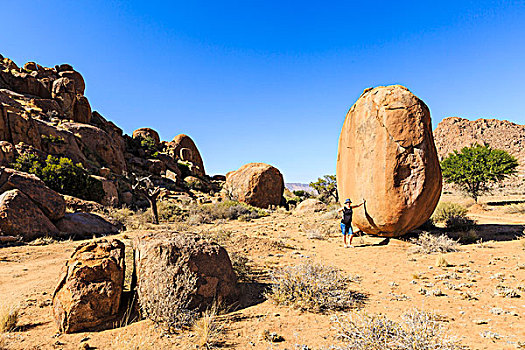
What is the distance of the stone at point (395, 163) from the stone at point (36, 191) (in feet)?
36.2

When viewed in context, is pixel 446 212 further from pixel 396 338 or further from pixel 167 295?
pixel 167 295

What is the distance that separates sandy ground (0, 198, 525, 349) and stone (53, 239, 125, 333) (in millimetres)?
179

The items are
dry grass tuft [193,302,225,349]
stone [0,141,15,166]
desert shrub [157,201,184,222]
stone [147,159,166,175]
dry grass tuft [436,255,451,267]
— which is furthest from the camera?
stone [147,159,166,175]

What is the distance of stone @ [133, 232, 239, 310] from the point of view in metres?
3.76

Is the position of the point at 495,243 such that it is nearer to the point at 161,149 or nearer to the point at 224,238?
the point at 224,238

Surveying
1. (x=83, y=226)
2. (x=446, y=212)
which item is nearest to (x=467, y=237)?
(x=446, y=212)

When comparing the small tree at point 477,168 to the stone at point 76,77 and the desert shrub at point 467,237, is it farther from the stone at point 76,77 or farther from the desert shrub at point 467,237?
the stone at point 76,77

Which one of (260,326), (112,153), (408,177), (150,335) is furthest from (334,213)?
(112,153)

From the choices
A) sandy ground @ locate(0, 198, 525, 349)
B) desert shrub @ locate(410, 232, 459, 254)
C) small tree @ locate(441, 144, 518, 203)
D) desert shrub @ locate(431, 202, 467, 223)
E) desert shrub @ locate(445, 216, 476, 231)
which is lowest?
sandy ground @ locate(0, 198, 525, 349)

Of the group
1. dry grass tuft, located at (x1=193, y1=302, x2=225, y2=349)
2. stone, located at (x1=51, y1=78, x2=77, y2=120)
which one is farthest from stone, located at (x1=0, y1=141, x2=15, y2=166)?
dry grass tuft, located at (x1=193, y1=302, x2=225, y2=349)

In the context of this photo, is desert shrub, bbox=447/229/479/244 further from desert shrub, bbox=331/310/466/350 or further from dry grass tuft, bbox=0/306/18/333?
dry grass tuft, bbox=0/306/18/333

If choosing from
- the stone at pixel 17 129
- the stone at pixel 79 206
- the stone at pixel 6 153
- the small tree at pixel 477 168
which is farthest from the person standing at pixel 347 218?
the stone at pixel 17 129

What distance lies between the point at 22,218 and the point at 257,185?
13586mm

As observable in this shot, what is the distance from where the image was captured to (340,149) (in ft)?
31.7
